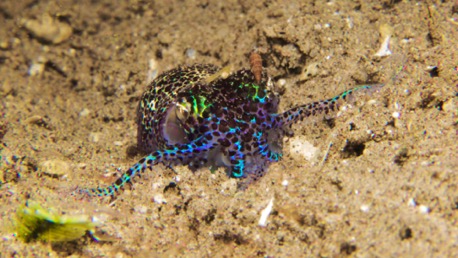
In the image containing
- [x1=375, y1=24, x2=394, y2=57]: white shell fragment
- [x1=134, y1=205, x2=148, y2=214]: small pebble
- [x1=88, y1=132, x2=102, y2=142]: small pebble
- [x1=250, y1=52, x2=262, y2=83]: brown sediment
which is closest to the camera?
[x1=134, y1=205, x2=148, y2=214]: small pebble

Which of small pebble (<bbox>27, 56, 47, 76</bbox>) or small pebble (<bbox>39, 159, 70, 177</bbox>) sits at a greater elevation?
small pebble (<bbox>27, 56, 47, 76</bbox>)

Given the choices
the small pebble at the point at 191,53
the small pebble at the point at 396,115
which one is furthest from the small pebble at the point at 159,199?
the small pebble at the point at 191,53

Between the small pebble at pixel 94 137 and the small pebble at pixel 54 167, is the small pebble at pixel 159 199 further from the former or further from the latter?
the small pebble at pixel 94 137

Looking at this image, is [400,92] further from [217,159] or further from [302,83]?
[217,159]

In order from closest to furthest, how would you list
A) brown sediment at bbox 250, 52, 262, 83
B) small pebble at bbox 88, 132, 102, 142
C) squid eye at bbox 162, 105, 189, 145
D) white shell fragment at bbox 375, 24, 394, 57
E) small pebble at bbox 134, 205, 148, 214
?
small pebble at bbox 134, 205, 148, 214, brown sediment at bbox 250, 52, 262, 83, squid eye at bbox 162, 105, 189, 145, white shell fragment at bbox 375, 24, 394, 57, small pebble at bbox 88, 132, 102, 142

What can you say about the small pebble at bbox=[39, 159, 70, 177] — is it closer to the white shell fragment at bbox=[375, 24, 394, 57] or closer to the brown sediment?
the brown sediment

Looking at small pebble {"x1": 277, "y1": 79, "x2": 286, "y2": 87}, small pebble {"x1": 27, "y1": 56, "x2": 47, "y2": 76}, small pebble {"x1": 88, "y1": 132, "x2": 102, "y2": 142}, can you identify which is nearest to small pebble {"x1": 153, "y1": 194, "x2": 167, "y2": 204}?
small pebble {"x1": 88, "y1": 132, "x2": 102, "y2": 142}

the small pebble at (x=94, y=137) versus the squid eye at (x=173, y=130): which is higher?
the squid eye at (x=173, y=130)

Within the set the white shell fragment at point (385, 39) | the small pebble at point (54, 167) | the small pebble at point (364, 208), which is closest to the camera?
the small pebble at point (364, 208)

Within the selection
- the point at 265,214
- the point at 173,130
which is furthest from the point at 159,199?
the point at 265,214
